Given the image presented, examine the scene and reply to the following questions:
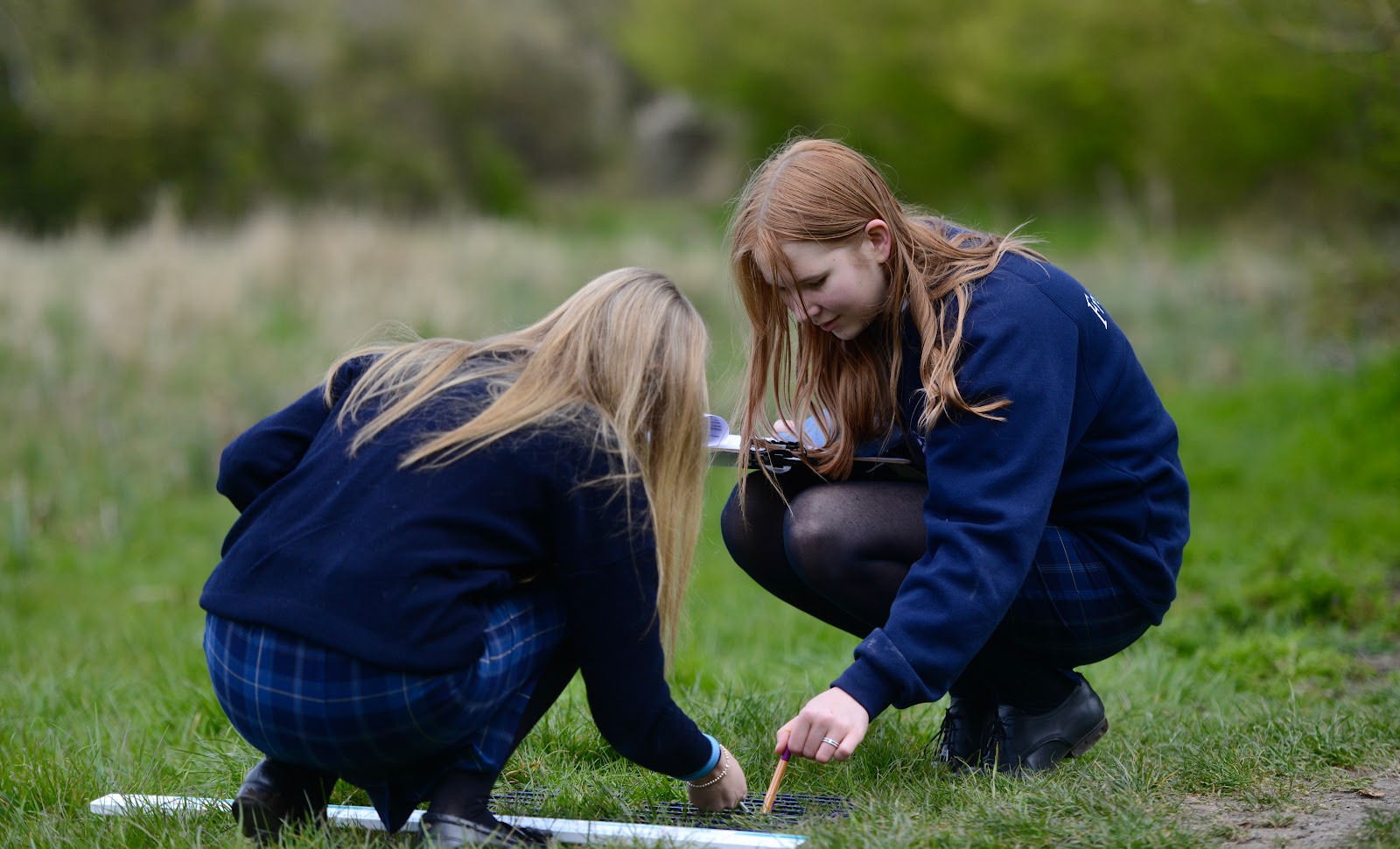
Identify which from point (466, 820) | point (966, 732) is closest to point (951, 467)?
point (966, 732)

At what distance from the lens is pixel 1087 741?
2.71 metres

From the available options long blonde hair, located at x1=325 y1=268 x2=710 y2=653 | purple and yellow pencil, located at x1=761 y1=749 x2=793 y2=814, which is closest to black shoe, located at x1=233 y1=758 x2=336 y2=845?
long blonde hair, located at x1=325 y1=268 x2=710 y2=653

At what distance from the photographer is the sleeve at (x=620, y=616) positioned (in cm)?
214

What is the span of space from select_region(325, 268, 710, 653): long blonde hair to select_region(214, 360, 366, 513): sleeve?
0.04 meters

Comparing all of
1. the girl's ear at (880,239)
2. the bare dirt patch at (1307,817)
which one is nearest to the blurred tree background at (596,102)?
the bare dirt patch at (1307,817)

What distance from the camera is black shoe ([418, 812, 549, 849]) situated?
214 cm

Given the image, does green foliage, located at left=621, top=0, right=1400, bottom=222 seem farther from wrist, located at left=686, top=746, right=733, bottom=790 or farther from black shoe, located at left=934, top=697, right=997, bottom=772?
wrist, located at left=686, top=746, right=733, bottom=790

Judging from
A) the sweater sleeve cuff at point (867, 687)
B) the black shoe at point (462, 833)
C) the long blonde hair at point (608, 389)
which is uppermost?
the long blonde hair at point (608, 389)

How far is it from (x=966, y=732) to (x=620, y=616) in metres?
1.02

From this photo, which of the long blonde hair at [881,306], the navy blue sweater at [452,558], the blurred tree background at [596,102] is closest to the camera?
the navy blue sweater at [452,558]

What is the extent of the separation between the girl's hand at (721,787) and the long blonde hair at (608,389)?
24 centimetres

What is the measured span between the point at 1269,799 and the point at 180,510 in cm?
548

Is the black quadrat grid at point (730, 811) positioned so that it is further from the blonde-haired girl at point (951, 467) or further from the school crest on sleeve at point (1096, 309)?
the school crest on sleeve at point (1096, 309)

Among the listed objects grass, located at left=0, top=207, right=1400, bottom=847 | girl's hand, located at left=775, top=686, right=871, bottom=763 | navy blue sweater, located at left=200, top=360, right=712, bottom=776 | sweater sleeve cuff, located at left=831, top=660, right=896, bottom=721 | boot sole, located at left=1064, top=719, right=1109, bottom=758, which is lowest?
grass, located at left=0, top=207, right=1400, bottom=847
